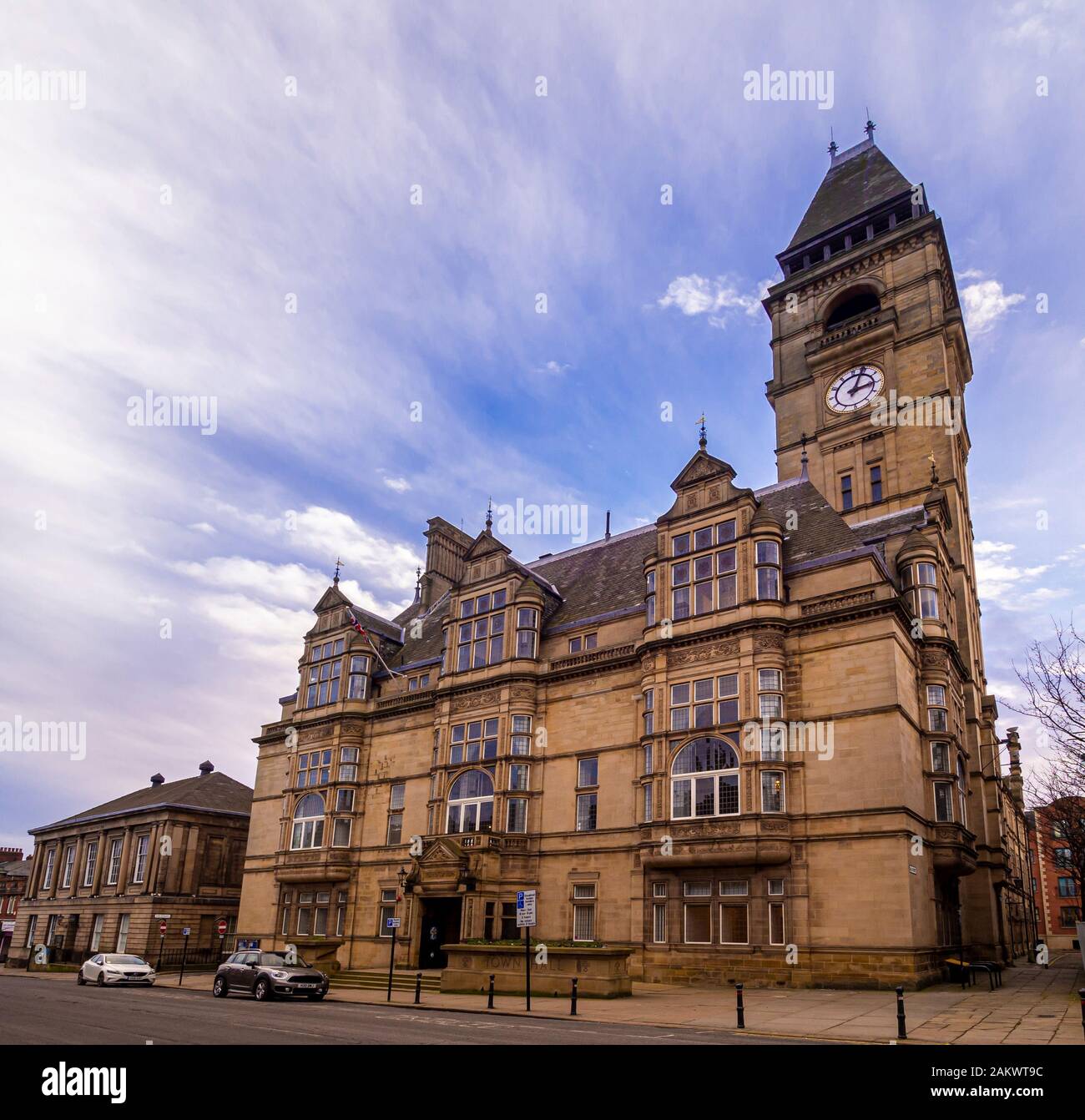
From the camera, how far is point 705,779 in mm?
31578

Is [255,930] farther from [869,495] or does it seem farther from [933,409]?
[933,409]

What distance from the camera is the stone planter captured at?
85.8 feet

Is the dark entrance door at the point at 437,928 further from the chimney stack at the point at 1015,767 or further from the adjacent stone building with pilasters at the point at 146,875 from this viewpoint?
the chimney stack at the point at 1015,767

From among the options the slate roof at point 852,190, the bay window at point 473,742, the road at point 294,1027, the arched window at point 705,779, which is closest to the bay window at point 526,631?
the bay window at point 473,742

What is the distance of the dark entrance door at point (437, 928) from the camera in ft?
126

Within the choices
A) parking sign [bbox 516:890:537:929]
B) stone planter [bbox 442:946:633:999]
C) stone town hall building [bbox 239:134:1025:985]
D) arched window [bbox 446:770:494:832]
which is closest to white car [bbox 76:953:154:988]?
stone town hall building [bbox 239:134:1025:985]

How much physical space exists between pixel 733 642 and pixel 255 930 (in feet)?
105

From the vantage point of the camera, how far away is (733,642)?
3250 cm

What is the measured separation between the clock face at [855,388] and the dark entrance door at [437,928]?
32890 millimetres

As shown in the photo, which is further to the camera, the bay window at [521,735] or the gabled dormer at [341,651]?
the gabled dormer at [341,651]

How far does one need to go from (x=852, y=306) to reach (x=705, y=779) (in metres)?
34.5

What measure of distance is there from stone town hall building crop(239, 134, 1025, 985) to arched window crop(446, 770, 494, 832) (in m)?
0.15

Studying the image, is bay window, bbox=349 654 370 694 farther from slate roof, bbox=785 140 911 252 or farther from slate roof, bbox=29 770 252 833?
slate roof, bbox=785 140 911 252
